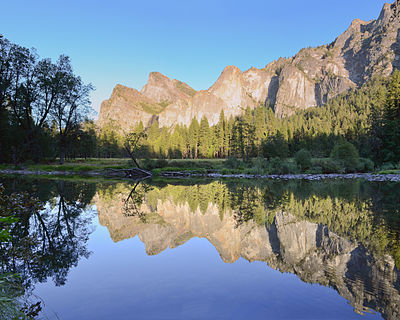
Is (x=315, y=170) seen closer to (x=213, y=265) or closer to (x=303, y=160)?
(x=303, y=160)

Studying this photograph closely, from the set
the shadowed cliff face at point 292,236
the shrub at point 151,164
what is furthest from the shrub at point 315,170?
the shadowed cliff face at point 292,236

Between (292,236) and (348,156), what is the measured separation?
127 feet

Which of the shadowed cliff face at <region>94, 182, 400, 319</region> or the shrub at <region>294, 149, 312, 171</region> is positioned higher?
the shrub at <region>294, 149, 312, 171</region>

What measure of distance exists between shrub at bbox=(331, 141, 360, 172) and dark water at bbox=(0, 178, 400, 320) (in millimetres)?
32558

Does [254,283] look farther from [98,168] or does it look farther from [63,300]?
[98,168]

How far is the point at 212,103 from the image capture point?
16050 centimetres

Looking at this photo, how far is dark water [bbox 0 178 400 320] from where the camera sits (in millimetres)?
3826

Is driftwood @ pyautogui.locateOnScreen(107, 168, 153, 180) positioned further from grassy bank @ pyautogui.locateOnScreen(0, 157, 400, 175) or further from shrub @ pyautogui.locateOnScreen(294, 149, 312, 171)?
shrub @ pyautogui.locateOnScreen(294, 149, 312, 171)

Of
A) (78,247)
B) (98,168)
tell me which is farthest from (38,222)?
(98,168)

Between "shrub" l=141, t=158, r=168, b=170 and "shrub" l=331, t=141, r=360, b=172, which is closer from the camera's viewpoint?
"shrub" l=331, t=141, r=360, b=172

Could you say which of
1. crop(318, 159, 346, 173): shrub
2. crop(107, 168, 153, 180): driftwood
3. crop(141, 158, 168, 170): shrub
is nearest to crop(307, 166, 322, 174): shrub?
crop(318, 159, 346, 173): shrub

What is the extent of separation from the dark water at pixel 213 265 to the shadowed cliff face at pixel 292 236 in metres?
0.03

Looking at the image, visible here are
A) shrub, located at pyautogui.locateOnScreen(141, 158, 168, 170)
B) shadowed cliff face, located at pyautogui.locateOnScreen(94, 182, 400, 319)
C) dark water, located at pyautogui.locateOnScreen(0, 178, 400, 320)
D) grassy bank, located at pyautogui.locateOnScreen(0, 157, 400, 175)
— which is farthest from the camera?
shrub, located at pyautogui.locateOnScreen(141, 158, 168, 170)

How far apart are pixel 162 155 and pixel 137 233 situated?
8732 cm
